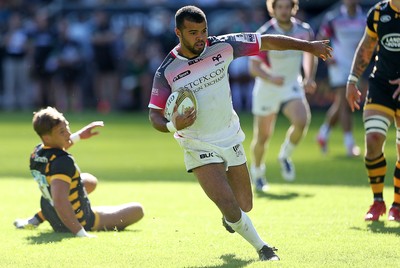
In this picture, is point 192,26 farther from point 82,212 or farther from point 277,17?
point 277,17

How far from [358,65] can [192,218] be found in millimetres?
2399

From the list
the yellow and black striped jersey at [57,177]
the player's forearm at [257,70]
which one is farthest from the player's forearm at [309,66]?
the yellow and black striped jersey at [57,177]

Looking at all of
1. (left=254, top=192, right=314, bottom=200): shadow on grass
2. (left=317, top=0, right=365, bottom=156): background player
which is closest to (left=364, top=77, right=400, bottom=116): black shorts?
(left=254, top=192, right=314, bottom=200): shadow on grass

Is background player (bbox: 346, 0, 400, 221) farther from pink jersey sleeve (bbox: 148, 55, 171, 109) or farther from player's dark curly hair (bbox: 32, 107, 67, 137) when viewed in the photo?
player's dark curly hair (bbox: 32, 107, 67, 137)

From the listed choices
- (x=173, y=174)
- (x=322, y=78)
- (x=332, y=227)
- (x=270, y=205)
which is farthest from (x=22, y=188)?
(x=322, y=78)

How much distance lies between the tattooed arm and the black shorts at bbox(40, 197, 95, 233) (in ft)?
9.49

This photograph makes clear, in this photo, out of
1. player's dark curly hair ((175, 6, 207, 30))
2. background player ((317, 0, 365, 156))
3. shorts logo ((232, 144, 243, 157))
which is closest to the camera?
player's dark curly hair ((175, 6, 207, 30))

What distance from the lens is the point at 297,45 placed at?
8.38m

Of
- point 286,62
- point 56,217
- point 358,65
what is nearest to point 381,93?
point 358,65

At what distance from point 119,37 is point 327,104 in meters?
6.47

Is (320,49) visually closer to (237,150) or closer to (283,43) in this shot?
(283,43)

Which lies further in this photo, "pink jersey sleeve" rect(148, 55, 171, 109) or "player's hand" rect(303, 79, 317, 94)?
"player's hand" rect(303, 79, 317, 94)

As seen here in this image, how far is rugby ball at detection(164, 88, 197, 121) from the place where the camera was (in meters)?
7.88

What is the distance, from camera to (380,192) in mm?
10172
